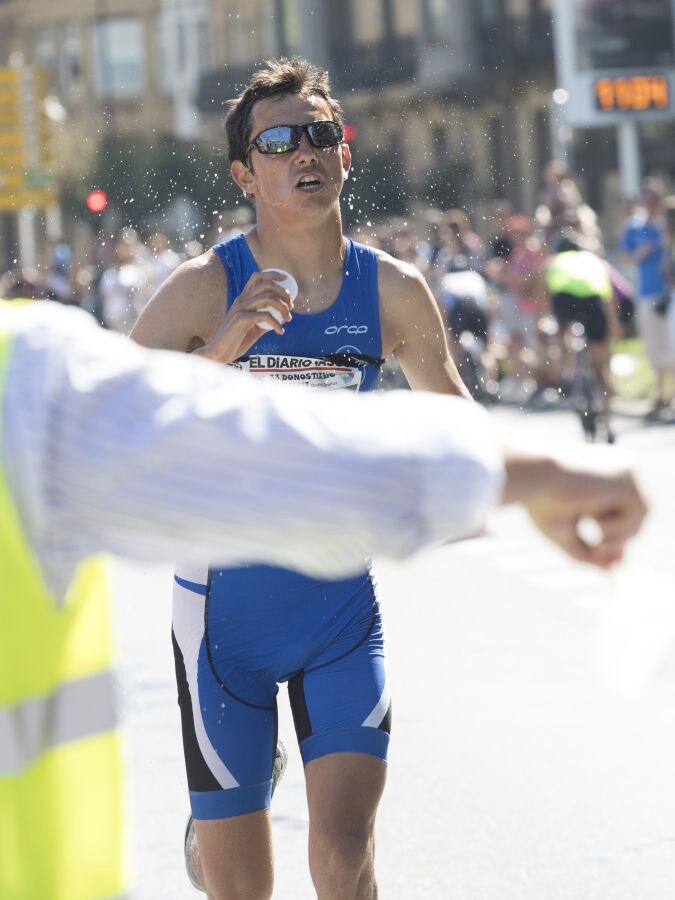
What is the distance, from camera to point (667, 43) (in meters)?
29.6

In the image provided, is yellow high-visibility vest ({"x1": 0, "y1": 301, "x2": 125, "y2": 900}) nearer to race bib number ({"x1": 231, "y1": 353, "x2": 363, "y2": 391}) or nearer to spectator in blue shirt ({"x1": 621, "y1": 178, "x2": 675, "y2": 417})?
race bib number ({"x1": 231, "y1": 353, "x2": 363, "y2": 391})

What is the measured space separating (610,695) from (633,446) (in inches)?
330

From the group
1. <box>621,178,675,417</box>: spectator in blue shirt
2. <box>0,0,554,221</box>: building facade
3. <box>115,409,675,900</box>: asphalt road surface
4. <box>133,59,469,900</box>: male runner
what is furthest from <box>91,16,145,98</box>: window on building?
<box>133,59,469,900</box>: male runner

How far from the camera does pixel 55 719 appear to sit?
5.31 ft

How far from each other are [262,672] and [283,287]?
0.74 meters

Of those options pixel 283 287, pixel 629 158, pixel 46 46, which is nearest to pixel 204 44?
pixel 46 46

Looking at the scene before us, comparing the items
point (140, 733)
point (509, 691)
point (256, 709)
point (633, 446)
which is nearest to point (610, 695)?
point (509, 691)

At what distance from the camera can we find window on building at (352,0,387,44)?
65.8m

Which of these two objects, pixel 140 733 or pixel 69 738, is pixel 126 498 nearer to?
pixel 69 738

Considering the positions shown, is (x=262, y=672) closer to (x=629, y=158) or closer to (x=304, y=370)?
(x=304, y=370)

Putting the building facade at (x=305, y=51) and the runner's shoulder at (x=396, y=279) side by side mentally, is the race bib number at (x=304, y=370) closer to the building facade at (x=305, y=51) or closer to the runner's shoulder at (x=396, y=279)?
the runner's shoulder at (x=396, y=279)

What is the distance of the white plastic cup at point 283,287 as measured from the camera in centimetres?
382

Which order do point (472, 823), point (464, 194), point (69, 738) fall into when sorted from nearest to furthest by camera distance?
point (69, 738) → point (472, 823) → point (464, 194)

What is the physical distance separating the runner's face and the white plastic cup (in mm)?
200
